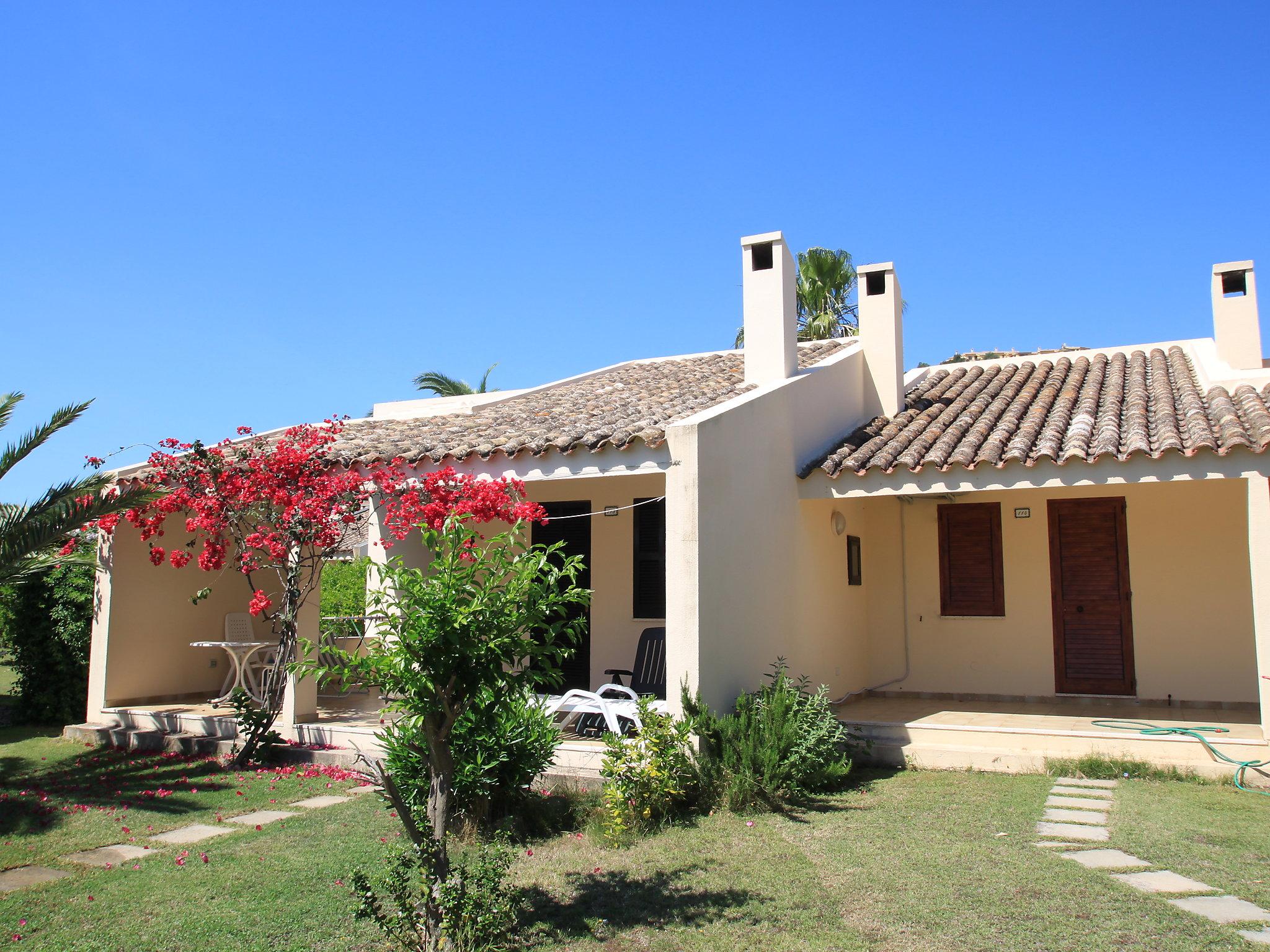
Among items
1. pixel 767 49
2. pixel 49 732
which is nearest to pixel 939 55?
pixel 767 49

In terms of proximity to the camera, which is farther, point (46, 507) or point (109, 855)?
point (46, 507)

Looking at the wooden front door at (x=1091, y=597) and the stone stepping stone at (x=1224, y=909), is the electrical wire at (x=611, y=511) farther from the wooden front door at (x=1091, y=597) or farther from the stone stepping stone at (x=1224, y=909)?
the wooden front door at (x=1091, y=597)

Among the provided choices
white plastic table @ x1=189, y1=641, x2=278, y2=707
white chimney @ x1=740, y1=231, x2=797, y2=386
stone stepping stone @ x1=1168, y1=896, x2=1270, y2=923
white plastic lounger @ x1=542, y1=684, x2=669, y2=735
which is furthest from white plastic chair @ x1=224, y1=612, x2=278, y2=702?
stone stepping stone @ x1=1168, y1=896, x2=1270, y2=923

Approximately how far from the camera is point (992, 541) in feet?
39.7

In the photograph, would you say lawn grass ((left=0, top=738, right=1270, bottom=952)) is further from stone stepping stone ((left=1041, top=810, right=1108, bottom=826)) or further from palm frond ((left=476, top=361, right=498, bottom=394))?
palm frond ((left=476, top=361, right=498, bottom=394))

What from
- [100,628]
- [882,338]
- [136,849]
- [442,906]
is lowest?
[136,849]

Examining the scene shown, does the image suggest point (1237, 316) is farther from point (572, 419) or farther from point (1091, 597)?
point (572, 419)

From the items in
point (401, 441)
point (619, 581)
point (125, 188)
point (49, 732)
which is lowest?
point (49, 732)

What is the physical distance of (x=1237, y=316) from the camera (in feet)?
39.1

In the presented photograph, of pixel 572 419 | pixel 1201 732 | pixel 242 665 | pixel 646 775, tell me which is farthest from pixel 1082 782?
pixel 242 665

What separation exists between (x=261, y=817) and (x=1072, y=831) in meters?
6.16

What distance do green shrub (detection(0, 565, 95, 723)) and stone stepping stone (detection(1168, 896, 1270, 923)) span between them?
1201 centimetres

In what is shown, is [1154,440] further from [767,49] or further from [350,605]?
[350,605]

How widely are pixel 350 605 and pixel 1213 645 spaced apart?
13036 millimetres
